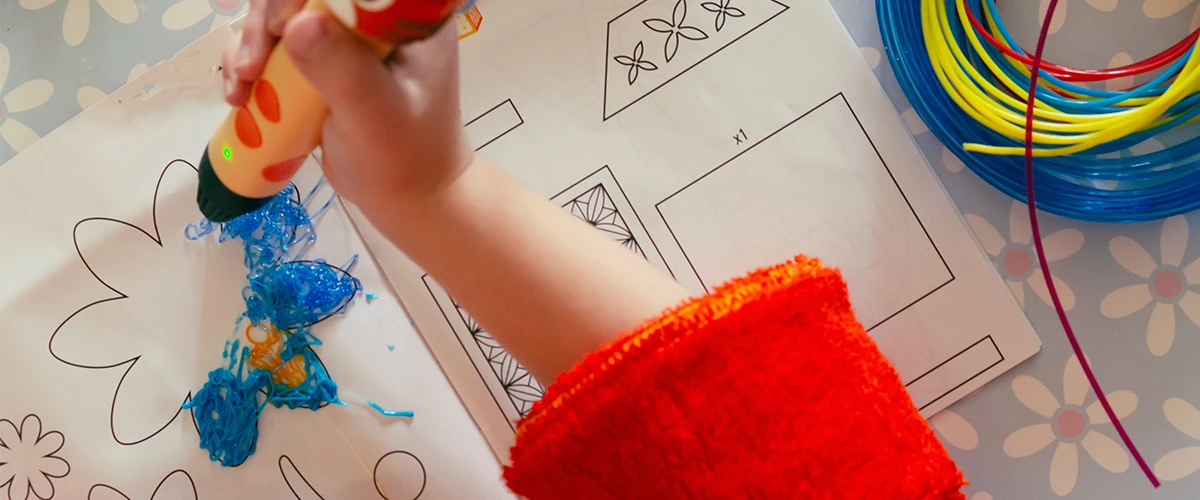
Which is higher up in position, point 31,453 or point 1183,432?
point 31,453

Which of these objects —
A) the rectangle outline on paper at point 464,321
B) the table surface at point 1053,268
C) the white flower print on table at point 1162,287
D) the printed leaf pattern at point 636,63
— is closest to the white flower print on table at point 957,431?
the table surface at point 1053,268

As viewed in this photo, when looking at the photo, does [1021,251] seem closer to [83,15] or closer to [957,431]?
[957,431]

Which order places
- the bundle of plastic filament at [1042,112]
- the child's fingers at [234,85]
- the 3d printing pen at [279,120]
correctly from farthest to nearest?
the bundle of plastic filament at [1042,112] → the child's fingers at [234,85] → the 3d printing pen at [279,120]

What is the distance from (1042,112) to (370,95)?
45 cm

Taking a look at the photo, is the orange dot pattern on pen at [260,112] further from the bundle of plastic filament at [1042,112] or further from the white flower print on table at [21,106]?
the bundle of plastic filament at [1042,112]

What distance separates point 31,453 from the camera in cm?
51

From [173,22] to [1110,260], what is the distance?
700 mm

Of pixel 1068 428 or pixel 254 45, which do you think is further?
→ pixel 1068 428

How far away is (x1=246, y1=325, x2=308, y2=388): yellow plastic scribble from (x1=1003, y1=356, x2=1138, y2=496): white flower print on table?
20.4 inches

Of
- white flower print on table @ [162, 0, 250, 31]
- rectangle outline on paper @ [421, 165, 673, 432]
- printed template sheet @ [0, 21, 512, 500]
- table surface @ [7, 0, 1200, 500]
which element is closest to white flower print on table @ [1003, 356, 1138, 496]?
table surface @ [7, 0, 1200, 500]

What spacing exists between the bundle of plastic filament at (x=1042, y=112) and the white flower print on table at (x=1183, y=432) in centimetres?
Result: 14

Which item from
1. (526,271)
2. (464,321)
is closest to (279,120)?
(526,271)

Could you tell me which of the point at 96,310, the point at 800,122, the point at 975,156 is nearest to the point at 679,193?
the point at 800,122

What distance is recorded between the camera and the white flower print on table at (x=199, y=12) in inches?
20.8
